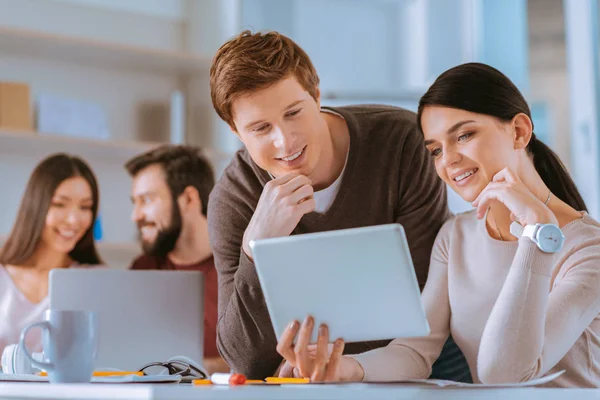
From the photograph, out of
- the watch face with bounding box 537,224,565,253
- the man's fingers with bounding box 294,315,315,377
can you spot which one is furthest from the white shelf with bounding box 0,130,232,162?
the watch face with bounding box 537,224,565,253

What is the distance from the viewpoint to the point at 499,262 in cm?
149

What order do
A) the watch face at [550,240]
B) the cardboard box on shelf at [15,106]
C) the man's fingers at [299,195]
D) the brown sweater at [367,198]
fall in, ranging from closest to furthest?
the watch face at [550,240]
the man's fingers at [299,195]
the brown sweater at [367,198]
the cardboard box on shelf at [15,106]

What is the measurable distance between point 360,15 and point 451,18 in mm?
400

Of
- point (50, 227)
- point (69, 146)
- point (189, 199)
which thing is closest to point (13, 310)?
point (50, 227)

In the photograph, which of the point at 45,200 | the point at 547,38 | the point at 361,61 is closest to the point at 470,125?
the point at 45,200

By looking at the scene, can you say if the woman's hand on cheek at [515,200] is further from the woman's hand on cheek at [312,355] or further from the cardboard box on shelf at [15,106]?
the cardboard box on shelf at [15,106]

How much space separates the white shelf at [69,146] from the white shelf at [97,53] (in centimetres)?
38

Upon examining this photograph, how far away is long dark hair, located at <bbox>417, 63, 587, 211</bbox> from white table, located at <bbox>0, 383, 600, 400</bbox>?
64 cm

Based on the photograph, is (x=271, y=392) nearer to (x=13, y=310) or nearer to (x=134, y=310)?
(x=134, y=310)

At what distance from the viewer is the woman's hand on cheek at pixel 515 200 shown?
4.20ft

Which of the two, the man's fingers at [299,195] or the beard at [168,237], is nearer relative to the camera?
the man's fingers at [299,195]

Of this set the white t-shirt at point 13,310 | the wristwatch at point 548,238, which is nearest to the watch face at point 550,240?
the wristwatch at point 548,238

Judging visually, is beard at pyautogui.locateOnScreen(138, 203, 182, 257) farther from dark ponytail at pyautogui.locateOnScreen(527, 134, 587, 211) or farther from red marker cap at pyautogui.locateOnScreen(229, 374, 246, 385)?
red marker cap at pyautogui.locateOnScreen(229, 374, 246, 385)

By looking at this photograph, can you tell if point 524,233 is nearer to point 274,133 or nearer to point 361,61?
point 274,133
